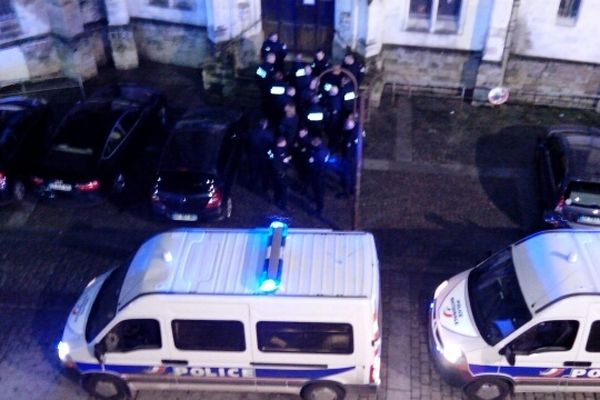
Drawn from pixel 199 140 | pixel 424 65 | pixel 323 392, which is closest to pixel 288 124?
pixel 199 140

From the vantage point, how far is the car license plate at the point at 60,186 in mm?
13055

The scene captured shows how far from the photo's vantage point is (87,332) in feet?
31.1

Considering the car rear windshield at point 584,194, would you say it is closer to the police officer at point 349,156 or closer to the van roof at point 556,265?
the van roof at point 556,265

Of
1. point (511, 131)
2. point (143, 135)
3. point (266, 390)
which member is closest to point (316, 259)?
point (266, 390)

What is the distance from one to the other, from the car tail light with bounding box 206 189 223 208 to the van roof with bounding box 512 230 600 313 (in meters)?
5.58

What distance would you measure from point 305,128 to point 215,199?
2.68 m

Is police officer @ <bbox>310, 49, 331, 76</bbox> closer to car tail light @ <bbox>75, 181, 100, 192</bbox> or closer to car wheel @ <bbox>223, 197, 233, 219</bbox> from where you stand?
car wheel @ <bbox>223, 197, 233, 219</bbox>

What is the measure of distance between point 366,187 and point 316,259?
515 centimetres

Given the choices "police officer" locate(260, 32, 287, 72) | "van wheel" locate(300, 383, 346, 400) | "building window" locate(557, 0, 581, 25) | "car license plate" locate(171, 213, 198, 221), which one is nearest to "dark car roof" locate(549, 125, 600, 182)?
"building window" locate(557, 0, 581, 25)

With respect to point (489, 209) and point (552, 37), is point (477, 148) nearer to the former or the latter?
point (489, 209)

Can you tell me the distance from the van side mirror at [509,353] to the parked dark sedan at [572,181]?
3.97m

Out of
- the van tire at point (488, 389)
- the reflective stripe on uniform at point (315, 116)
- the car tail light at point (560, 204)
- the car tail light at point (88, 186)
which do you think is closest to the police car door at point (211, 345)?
the van tire at point (488, 389)

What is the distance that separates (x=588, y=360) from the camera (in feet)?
29.7

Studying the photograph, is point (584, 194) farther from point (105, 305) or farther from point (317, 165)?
point (105, 305)
